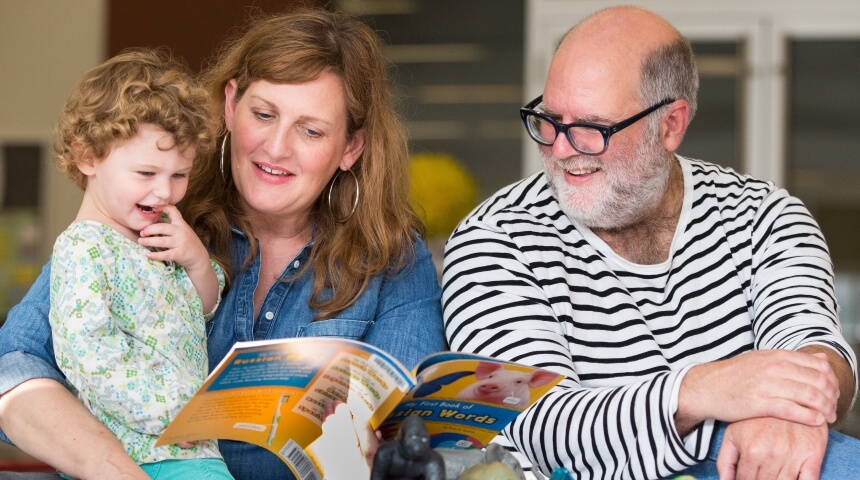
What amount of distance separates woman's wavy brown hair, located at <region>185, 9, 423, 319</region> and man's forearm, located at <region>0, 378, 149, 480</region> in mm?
496

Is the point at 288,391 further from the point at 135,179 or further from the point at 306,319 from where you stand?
the point at 306,319

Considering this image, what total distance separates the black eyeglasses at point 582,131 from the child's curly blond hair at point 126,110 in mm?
659

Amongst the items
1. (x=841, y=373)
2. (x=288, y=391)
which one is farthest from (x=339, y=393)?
(x=841, y=373)

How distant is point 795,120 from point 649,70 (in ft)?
12.3

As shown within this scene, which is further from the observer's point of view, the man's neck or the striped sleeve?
the man's neck

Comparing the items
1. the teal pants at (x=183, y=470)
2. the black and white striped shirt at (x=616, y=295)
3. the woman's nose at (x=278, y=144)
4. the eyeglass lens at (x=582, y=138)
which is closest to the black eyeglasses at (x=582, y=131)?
the eyeglass lens at (x=582, y=138)

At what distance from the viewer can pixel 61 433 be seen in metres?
1.64

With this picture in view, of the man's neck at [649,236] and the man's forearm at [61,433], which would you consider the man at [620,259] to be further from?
the man's forearm at [61,433]

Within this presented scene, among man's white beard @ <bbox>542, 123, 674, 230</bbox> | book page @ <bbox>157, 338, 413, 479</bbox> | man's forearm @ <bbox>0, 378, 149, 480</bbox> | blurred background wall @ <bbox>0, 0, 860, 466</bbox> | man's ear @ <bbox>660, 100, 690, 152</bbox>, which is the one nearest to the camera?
book page @ <bbox>157, 338, 413, 479</bbox>

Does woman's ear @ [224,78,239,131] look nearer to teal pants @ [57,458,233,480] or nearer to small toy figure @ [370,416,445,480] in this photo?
teal pants @ [57,458,233,480]

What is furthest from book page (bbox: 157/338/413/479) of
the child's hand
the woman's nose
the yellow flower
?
the yellow flower

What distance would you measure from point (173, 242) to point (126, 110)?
0.81 ft

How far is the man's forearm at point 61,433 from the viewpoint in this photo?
1.58m

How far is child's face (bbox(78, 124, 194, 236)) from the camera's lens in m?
1.71
